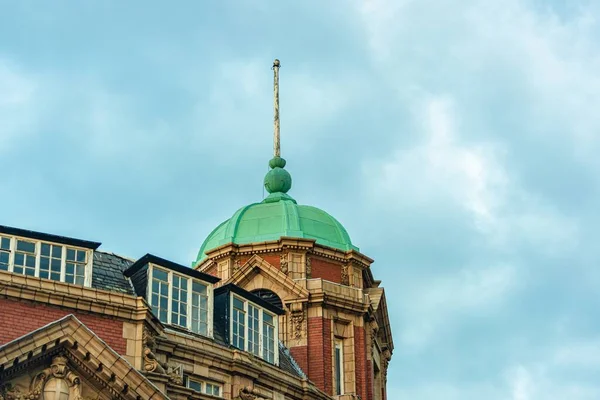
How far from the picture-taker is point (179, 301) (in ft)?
145

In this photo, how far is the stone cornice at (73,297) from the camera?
1487 inches

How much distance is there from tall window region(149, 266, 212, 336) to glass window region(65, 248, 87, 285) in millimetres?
2851

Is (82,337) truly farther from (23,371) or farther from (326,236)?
(326,236)

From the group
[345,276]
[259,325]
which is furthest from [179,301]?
[345,276]

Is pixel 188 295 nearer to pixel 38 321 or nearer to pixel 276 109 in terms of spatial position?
pixel 38 321

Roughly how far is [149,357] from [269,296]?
14.6 metres

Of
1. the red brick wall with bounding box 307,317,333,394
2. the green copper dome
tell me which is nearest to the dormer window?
the red brick wall with bounding box 307,317,333,394

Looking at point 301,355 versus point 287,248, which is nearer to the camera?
point 301,355

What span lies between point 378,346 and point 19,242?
23024 mm

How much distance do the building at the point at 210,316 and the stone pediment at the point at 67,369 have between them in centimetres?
4

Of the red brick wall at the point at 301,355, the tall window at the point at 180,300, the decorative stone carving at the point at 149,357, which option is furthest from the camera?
the red brick wall at the point at 301,355

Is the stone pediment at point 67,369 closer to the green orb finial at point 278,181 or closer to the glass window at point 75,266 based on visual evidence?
the glass window at point 75,266

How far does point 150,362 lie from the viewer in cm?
3962

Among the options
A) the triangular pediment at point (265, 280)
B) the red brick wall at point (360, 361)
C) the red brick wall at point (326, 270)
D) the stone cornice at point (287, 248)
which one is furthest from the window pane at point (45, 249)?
the red brick wall at point (360, 361)
